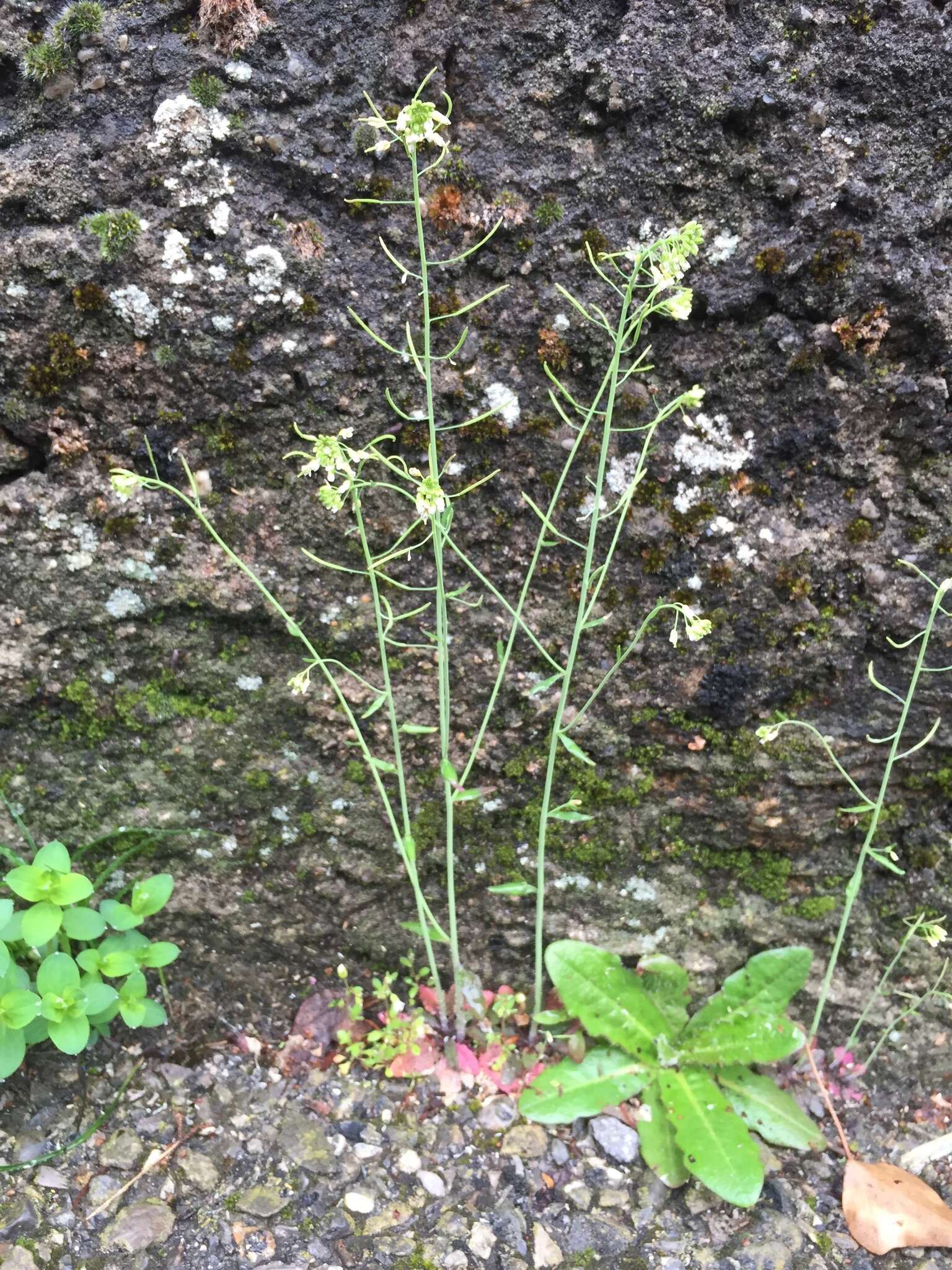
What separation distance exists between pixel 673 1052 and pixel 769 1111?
0.24 metres

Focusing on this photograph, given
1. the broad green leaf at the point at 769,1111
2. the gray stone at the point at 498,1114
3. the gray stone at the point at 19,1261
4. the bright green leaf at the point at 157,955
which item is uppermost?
the bright green leaf at the point at 157,955

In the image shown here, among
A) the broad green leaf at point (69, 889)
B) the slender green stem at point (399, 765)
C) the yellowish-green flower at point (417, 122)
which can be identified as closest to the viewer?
the yellowish-green flower at point (417, 122)

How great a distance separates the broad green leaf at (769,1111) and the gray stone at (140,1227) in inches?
49.6

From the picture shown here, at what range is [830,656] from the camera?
199 cm

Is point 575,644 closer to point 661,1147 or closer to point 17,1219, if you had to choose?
point 661,1147

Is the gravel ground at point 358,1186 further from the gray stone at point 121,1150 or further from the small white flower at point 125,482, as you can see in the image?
the small white flower at point 125,482

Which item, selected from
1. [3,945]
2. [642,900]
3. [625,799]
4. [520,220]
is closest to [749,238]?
[520,220]

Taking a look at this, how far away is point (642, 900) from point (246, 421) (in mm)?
1500

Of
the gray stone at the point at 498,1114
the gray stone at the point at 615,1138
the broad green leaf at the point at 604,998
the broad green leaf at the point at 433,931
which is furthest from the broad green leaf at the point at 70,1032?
the gray stone at the point at 615,1138

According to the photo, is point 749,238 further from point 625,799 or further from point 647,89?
point 625,799

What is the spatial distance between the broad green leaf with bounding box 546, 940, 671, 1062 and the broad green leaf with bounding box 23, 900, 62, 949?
3.56ft

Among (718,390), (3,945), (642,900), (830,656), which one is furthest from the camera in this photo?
(642,900)

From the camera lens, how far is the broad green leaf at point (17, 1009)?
1727mm

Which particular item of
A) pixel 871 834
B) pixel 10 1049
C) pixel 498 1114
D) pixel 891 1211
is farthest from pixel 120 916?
pixel 891 1211
